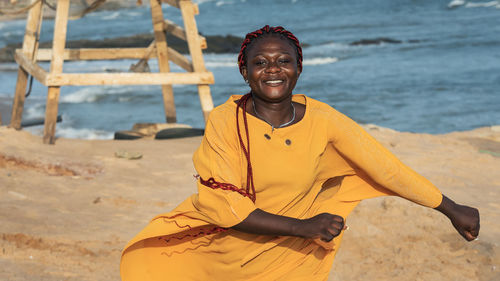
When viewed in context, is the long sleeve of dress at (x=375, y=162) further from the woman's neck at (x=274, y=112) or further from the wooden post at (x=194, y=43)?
Result: the wooden post at (x=194, y=43)

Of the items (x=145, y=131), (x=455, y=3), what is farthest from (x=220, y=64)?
(x=455, y=3)

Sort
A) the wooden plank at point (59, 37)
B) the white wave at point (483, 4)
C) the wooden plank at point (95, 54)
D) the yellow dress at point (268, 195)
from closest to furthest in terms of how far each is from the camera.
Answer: the yellow dress at point (268, 195)
the wooden plank at point (59, 37)
the wooden plank at point (95, 54)
the white wave at point (483, 4)

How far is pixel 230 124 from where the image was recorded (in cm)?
246

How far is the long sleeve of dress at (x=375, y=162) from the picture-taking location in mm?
2559

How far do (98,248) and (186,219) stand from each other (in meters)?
1.95

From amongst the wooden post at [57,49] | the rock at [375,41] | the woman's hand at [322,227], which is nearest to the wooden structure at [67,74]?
the wooden post at [57,49]

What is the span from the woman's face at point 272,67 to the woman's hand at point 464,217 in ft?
2.65

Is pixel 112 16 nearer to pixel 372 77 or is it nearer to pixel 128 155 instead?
pixel 372 77

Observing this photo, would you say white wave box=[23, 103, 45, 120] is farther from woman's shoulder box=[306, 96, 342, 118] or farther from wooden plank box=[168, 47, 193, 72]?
woman's shoulder box=[306, 96, 342, 118]

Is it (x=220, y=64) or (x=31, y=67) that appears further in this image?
(x=220, y=64)

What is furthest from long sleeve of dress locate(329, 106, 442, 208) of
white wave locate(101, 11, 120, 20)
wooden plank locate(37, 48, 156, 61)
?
white wave locate(101, 11, 120, 20)

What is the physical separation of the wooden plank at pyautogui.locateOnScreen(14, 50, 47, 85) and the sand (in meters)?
0.72

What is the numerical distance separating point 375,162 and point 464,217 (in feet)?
1.41

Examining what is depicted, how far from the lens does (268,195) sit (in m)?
2.46
